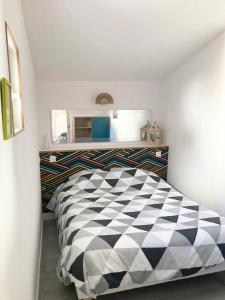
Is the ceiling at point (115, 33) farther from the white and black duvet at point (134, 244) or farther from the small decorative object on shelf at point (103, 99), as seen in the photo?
the white and black duvet at point (134, 244)

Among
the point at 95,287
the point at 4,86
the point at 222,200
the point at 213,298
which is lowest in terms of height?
the point at 213,298

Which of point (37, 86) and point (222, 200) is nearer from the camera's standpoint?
point (222, 200)

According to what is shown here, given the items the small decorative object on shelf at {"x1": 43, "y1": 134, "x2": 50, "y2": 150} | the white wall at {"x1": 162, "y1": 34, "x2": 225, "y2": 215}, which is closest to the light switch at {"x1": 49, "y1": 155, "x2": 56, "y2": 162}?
the small decorative object on shelf at {"x1": 43, "y1": 134, "x2": 50, "y2": 150}

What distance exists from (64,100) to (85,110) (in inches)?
13.0

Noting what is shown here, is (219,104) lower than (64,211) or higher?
higher

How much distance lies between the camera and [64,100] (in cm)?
338

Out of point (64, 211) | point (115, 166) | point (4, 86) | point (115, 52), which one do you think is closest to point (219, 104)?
point (115, 52)

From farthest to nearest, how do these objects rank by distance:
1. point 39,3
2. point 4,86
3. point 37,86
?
point 37,86 → point 39,3 → point 4,86

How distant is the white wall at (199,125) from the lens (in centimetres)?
242

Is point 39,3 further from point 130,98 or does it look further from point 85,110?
point 130,98

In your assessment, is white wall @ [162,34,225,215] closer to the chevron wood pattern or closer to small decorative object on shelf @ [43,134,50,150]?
the chevron wood pattern

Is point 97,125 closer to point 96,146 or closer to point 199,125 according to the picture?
point 96,146

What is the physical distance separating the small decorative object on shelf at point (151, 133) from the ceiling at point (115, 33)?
0.86 meters

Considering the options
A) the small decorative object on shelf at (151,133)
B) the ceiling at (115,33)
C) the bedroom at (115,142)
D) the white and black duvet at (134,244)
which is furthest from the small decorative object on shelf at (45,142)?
the small decorative object on shelf at (151,133)
